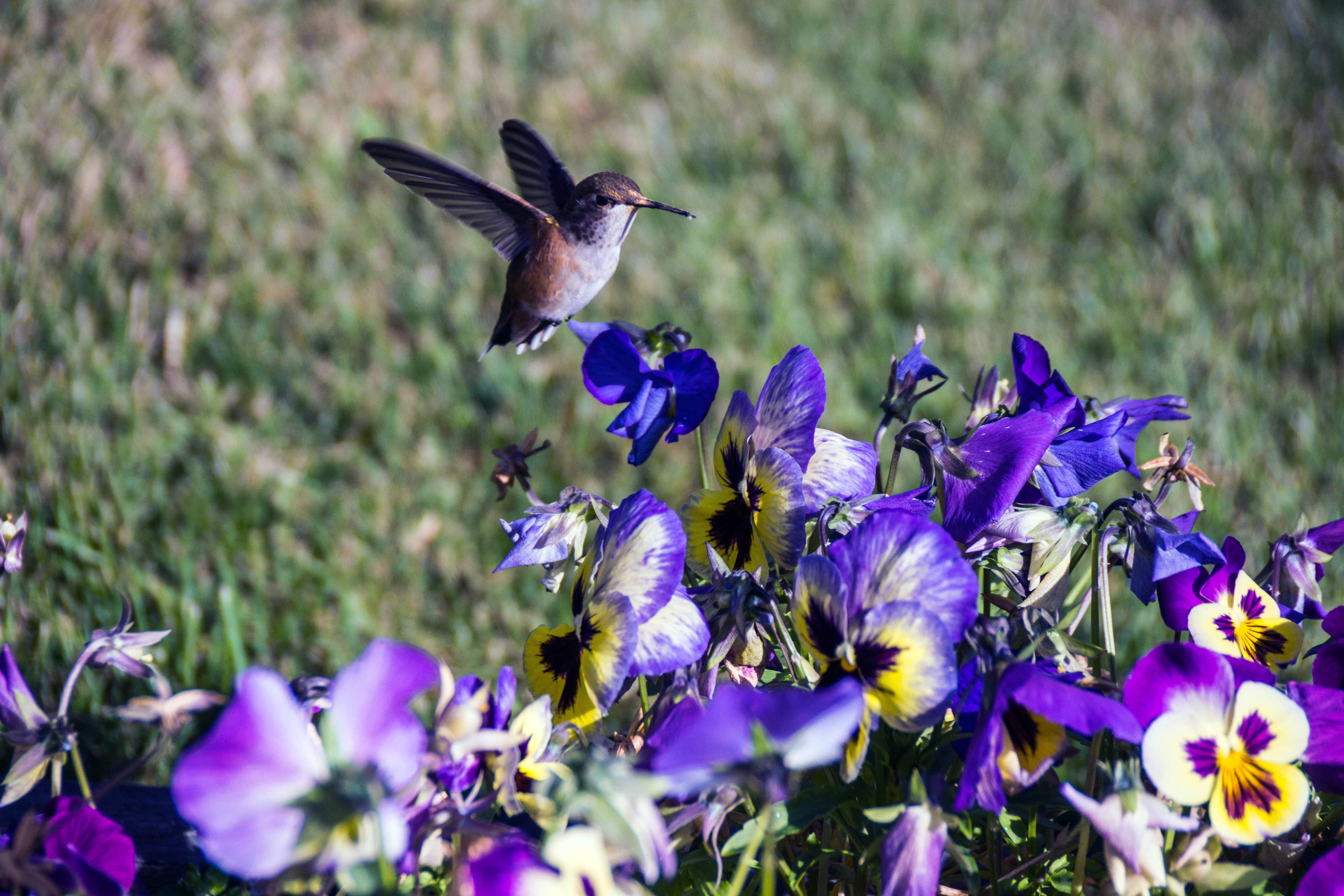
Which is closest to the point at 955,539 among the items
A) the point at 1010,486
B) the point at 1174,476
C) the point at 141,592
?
the point at 1010,486

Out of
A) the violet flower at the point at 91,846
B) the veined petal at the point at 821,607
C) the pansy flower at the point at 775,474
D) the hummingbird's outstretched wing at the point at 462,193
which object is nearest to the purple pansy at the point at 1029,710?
the veined petal at the point at 821,607

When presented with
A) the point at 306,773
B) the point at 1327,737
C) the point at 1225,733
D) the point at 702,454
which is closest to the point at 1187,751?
the point at 1225,733

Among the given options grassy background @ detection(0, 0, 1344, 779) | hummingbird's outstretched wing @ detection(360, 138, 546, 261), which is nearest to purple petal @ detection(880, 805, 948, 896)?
hummingbird's outstretched wing @ detection(360, 138, 546, 261)

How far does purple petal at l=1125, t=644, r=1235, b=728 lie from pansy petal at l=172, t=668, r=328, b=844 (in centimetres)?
55

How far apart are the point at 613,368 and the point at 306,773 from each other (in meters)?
0.49

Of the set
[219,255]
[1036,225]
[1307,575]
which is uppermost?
[1307,575]

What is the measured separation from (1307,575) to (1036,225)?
2993mm

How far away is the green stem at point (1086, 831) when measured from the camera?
77cm

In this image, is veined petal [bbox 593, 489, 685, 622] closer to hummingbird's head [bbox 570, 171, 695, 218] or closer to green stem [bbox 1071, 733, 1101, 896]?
green stem [bbox 1071, 733, 1101, 896]

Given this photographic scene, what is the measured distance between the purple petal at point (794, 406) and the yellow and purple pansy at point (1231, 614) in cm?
32

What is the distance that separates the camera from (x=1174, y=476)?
1.00 metres

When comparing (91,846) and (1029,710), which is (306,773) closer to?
→ (91,846)

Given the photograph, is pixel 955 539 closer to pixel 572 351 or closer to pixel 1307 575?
pixel 1307 575

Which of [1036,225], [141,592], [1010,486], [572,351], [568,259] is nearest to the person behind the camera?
[1010,486]
